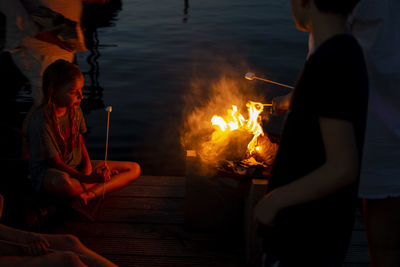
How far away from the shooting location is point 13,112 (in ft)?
25.7

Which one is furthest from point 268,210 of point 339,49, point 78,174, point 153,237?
point 78,174

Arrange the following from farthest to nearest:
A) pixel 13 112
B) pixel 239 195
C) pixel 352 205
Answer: pixel 13 112 < pixel 239 195 < pixel 352 205

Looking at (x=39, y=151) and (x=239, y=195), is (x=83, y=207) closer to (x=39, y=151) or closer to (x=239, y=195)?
(x=39, y=151)

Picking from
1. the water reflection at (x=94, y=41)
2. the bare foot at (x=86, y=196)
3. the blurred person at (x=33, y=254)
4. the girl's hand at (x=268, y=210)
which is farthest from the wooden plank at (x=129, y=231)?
the water reflection at (x=94, y=41)

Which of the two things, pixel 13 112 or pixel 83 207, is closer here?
pixel 83 207

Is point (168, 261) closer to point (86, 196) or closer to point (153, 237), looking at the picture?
point (153, 237)

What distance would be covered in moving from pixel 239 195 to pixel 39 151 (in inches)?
68.5

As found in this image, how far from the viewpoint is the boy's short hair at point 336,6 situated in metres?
1.19

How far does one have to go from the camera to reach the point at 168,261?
283cm

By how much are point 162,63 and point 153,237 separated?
9436 mm

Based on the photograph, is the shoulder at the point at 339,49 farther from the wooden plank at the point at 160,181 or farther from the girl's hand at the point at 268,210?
the wooden plank at the point at 160,181

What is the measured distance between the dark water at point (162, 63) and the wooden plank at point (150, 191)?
2066mm

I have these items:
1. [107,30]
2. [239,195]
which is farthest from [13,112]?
[107,30]

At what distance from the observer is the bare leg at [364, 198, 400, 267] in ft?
6.06
